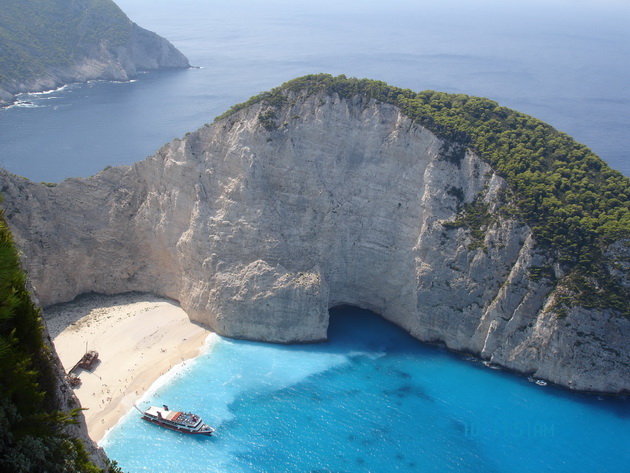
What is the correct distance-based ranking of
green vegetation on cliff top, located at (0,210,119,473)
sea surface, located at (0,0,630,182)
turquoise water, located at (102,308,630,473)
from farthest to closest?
sea surface, located at (0,0,630,182) < turquoise water, located at (102,308,630,473) < green vegetation on cliff top, located at (0,210,119,473)

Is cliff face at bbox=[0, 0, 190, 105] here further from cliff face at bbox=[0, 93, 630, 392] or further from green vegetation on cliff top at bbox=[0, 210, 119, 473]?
green vegetation on cliff top at bbox=[0, 210, 119, 473]

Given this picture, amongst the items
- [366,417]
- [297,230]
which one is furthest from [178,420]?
[297,230]

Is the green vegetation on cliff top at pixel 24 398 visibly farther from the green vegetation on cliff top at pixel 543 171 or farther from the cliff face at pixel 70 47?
the cliff face at pixel 70 47

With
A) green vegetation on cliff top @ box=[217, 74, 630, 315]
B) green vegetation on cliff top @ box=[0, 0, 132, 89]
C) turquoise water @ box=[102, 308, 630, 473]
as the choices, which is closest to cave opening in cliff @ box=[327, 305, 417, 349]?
turquoise water @ box=[102, 308, 630, 473]

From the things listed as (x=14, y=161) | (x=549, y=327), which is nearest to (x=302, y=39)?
(x=14, y=161)

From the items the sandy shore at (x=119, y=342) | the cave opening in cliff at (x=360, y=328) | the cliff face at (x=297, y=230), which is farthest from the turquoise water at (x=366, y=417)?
the cliff face at (x=297, y=230)
